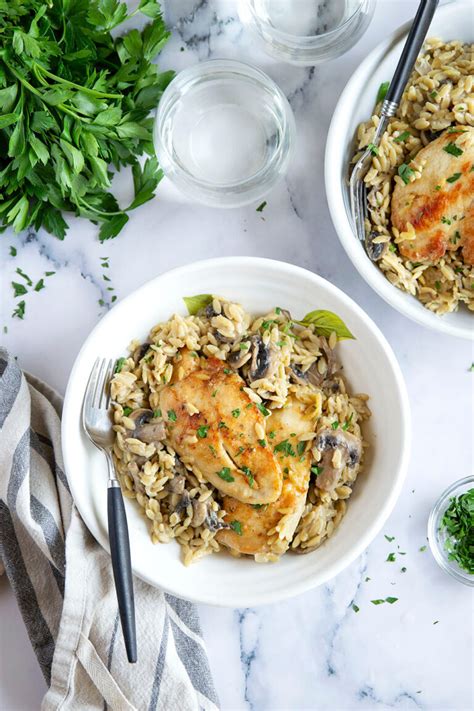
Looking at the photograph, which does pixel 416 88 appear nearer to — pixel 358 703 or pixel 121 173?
pixel 121 173

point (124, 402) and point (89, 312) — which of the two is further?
point (89, 312)

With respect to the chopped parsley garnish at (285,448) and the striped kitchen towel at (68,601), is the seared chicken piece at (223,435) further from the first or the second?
the striped kitchen towel at (68,601)

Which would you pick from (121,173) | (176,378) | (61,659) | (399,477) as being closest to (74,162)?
(121,173)

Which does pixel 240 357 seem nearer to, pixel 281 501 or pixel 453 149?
pixel 281 501

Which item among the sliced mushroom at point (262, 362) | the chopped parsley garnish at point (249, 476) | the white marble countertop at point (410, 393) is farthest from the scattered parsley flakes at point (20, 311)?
the chopped parsley garnish at point (249, 476)

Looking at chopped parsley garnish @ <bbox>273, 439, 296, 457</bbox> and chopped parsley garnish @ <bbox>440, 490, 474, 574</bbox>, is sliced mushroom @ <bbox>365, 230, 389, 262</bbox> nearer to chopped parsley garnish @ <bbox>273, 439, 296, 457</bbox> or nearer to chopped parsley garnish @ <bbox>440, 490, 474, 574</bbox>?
chopped parsley garnish @ <bbox>273, 439, 296, 457</bbox>

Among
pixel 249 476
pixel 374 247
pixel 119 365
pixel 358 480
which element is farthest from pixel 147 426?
pixel 374 247
